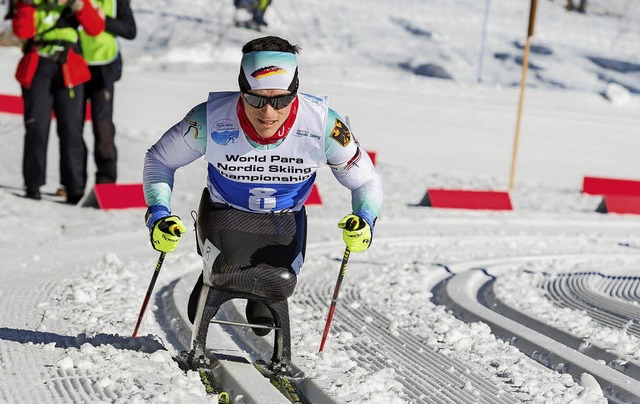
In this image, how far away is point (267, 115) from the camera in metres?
4.30

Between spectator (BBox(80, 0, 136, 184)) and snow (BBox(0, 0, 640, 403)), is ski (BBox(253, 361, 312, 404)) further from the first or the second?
spectator (BBox(80, 0, 136, 184))

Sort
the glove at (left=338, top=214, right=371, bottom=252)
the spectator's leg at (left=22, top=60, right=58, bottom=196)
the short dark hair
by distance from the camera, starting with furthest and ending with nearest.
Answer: the spectator's leg at (left=22, top=60, right=58, bottom=196) < the glove at (left=338, top=214, right=371, bottom=252) < the short dark hair

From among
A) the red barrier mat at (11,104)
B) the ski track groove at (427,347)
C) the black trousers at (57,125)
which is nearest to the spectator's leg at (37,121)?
the black trousers at (57,125)

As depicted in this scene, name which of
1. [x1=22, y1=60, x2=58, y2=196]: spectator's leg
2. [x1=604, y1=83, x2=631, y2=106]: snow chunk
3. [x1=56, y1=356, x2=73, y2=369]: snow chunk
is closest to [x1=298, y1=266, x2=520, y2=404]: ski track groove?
[x1=56, y1=356, x2=73, y2=369]: snow chunk

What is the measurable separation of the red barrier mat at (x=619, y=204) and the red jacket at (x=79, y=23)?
5439 mm

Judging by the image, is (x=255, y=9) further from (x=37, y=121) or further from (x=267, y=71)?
(x=267, y=71)

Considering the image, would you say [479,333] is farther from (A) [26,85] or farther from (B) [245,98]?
(A) [26,85]

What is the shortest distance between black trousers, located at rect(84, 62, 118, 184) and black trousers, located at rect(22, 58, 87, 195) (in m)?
0.18

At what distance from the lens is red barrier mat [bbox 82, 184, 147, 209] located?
9.07 metres

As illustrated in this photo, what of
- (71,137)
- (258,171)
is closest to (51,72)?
(71,137)

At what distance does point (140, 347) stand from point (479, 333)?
6.09 ft

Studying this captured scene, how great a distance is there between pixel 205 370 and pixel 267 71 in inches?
52.6

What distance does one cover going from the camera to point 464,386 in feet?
15.1

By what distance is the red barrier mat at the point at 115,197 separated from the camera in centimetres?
907
